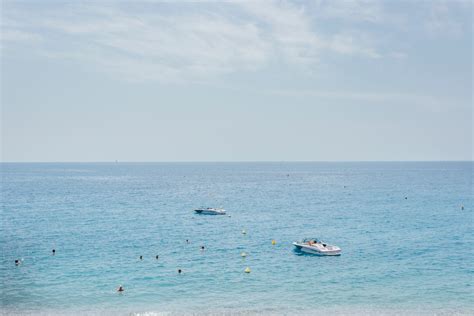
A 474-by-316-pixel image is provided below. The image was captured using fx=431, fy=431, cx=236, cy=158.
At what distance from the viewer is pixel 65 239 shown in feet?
237

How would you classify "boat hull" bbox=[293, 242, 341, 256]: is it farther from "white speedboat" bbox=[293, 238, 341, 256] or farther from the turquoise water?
the turquoise water

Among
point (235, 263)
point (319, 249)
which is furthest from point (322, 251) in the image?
point (235, 263)

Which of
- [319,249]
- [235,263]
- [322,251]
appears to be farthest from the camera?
[319,249]

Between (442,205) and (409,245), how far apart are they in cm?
5649

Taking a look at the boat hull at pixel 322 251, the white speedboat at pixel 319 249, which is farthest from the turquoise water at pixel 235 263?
the white speedboat at pixel 319 249

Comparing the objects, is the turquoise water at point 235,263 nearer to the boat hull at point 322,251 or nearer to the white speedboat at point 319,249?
the boat hull at point 322,251

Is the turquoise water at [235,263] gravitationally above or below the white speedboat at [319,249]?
below

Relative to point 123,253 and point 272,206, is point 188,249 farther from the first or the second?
point 272,206

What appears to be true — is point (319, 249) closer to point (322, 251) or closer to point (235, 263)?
point (322, 251)

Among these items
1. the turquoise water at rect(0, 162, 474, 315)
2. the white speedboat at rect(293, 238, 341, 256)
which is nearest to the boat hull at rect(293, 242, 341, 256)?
the white speedboat at rect(293, 238, 341, 256)

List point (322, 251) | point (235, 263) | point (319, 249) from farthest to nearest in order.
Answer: point (319, 249) < point (322, 251) < point (235, 263)

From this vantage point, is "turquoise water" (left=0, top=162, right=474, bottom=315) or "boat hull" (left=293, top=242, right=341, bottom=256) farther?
"boat hull" (left=293, top=242, right=341, bottom=256)

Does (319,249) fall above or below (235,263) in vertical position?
above

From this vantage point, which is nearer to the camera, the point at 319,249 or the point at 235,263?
the point at 235,263
